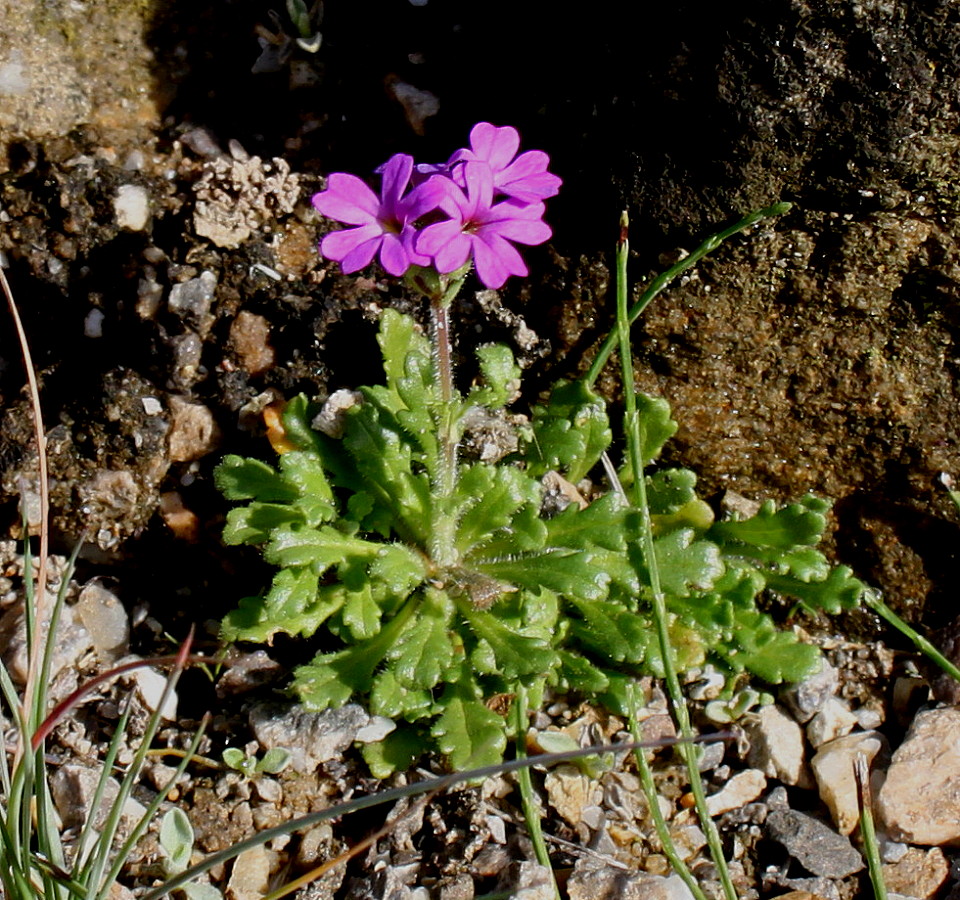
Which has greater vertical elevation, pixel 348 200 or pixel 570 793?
pixel 348 200

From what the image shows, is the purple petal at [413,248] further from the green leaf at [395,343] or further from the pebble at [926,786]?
the pebble at [926,786]

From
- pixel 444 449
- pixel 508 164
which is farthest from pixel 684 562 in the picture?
pixel 508 164

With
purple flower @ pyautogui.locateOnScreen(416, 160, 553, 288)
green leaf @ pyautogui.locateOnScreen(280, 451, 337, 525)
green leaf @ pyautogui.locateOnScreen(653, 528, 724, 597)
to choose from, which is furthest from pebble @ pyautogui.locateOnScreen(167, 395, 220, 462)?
green leaf @ pyautogui.locateOnScreen(653, 528, 724, 597)

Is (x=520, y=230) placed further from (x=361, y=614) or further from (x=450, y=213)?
(x=361, y=614)

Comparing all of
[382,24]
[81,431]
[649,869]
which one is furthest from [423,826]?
[382,24]

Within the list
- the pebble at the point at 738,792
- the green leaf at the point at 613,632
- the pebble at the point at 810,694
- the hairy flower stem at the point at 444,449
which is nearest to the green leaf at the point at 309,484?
the hairy flower stem at the point at 444,449

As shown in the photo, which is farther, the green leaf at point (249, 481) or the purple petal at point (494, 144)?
the green leaf at point (249, 481)

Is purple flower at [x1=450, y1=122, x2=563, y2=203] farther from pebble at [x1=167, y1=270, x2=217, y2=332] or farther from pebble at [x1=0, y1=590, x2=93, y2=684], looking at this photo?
pebble at [x1=0, y1=590, x2=93, y2=684]
